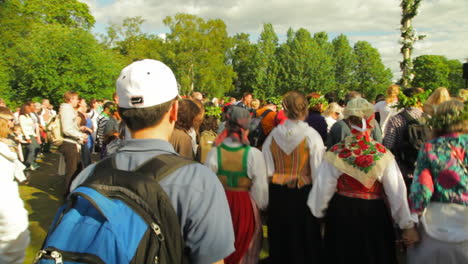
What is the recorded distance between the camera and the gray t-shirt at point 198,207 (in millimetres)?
1381

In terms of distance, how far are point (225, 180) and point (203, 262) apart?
2.58m

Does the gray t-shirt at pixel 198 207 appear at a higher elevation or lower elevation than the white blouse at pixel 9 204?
higher

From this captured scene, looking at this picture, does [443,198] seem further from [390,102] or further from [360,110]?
[390,102]

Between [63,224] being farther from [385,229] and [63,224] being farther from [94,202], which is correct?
[385,229]

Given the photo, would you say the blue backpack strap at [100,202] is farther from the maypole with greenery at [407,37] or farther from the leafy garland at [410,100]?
the maypole with greenery at [407,37]

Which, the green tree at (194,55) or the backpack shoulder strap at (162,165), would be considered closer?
the backpack shoulder strap at (162,165)

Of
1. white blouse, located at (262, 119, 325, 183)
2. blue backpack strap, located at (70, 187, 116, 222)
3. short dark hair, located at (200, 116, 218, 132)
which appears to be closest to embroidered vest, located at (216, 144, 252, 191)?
white blouse, located at (262, 119, 325, 183)

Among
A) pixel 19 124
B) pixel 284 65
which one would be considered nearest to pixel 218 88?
pixel 284 65

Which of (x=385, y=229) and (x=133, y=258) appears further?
(x=385, y=229)

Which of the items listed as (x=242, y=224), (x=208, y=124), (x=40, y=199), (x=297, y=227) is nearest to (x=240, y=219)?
(x=242, y=224)

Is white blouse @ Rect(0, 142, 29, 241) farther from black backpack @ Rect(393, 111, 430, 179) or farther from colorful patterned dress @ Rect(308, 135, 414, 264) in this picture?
black backpack @ Rect(393, 111, 430, 179)

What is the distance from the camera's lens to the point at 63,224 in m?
1.22

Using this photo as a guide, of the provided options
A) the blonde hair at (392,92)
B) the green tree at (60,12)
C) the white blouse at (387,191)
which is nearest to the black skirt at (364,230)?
the white blouse at (387,191)

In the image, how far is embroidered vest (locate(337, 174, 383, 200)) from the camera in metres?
3.37
